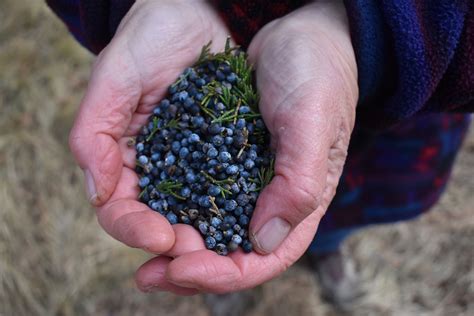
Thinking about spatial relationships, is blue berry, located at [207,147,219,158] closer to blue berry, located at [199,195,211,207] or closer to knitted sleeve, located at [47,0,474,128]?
blue berry, located at [199,195,211,207]

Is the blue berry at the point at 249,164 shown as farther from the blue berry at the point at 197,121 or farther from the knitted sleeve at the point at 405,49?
the knitted sleeve at the point at 405,49

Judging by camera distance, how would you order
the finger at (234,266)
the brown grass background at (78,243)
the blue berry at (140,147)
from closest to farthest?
the finger at (234,266) < the blue berry at (140,147) < the brown grass background at (78,243)

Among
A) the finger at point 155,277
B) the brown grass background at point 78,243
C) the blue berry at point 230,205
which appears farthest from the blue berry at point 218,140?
the brown grass background at point 78,243

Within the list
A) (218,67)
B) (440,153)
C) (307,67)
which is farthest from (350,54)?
(440,153)

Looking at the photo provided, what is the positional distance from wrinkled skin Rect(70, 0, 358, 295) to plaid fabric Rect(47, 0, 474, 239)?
0.05 m

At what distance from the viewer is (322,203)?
1062 mm

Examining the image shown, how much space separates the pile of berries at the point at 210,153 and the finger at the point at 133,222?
0.03 meters

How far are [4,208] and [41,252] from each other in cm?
20

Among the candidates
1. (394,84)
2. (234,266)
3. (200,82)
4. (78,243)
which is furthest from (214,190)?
(78,243)

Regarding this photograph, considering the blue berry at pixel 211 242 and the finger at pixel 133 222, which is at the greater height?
the finger at pixel 133 222

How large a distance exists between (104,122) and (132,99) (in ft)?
0.25

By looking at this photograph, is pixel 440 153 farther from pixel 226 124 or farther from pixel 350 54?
pixel 226 124

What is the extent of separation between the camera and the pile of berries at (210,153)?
1020 mm

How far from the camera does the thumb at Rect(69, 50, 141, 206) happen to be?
1.04 metres
